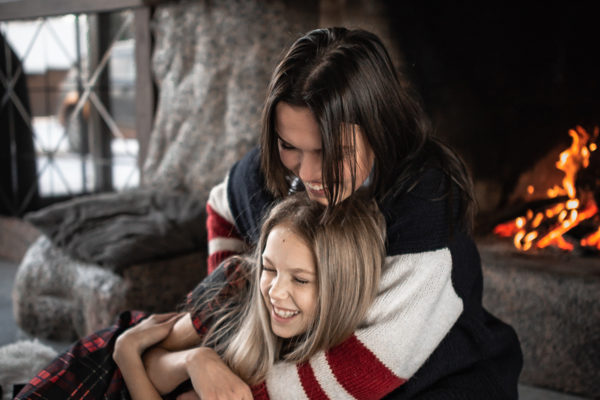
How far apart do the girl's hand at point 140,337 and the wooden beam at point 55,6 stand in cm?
177

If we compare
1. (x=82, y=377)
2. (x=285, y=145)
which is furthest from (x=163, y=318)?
(x=285, y=145)

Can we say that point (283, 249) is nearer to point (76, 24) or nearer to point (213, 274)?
point (213, 274)

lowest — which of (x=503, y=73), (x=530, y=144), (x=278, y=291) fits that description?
(x=278, y=291)

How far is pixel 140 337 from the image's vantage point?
1321 millimetres

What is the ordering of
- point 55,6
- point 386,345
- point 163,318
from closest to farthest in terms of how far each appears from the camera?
point 386,345 → point 163,318 → point 55,6

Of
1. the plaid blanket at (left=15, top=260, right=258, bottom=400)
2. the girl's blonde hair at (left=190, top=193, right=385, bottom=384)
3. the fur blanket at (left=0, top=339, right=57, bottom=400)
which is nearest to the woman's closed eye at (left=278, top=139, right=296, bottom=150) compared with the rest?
the girl's blonde hair at (left=190, top=193, right=385, bottom=384)

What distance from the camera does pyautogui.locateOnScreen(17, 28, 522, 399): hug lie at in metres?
1.09

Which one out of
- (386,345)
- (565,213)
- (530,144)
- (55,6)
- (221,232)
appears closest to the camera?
(386,345)

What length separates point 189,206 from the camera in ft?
7.90

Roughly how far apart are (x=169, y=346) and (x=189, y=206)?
3.55 ft

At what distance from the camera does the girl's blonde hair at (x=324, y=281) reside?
111cm

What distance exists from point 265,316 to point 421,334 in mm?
292

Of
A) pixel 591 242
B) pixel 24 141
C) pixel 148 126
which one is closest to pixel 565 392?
pixel 591 242

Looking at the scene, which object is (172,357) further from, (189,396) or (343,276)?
(343,276)
